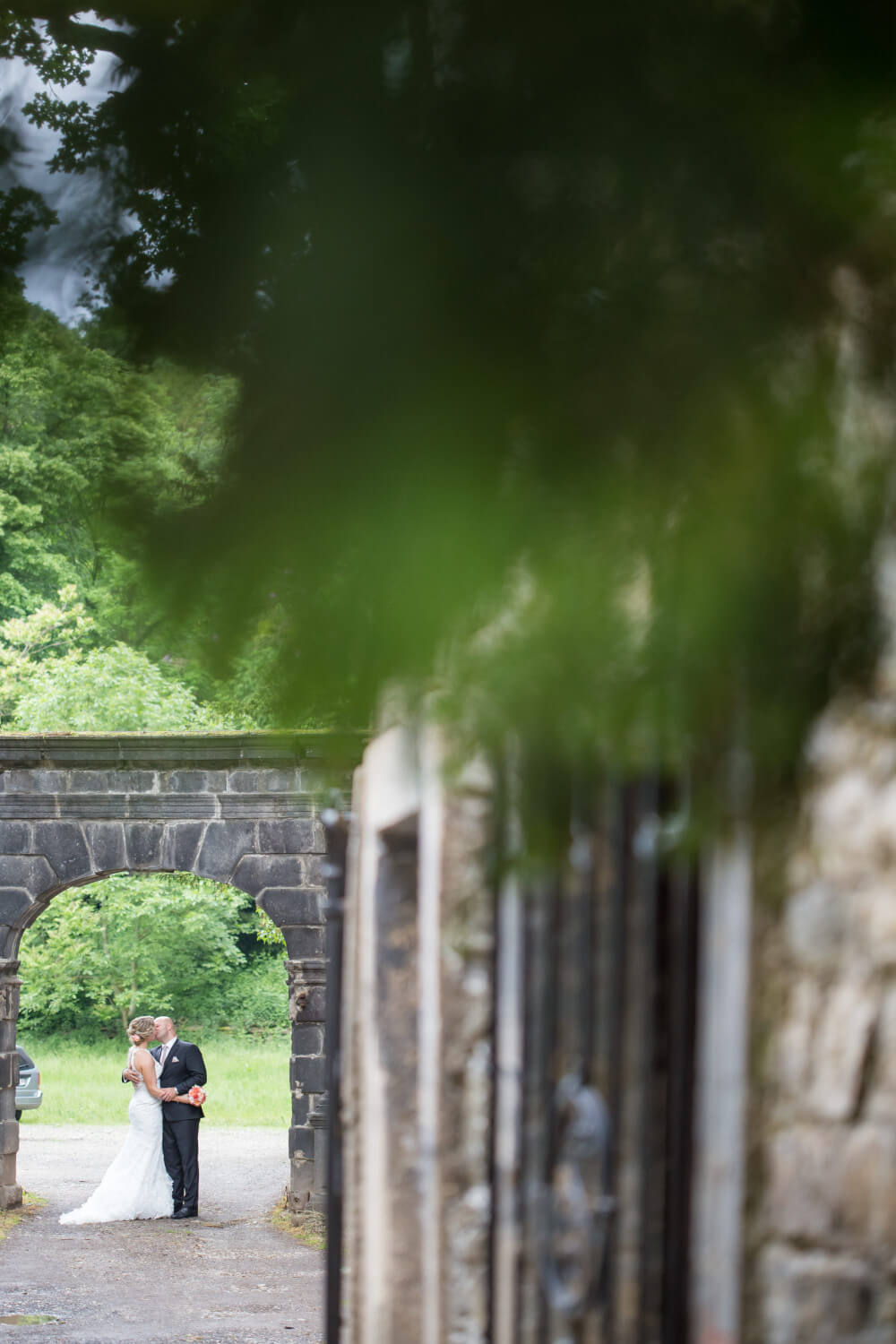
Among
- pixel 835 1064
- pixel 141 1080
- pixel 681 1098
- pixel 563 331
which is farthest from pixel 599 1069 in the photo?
pixel 141 1080

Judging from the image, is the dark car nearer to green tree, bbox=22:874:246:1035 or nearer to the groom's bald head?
green tree, bbox=22:874:246:1035

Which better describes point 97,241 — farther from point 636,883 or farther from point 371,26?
point 636,883

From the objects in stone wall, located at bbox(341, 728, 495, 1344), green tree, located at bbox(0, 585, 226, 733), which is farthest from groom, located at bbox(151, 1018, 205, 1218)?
green tree, located at bbox(0, 585, 226, 733)

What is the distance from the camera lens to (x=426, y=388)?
165cm

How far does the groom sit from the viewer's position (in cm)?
1064

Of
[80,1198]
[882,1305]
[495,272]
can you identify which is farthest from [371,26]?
[80,1198]

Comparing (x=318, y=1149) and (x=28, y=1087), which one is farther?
(x=28, y=1087)

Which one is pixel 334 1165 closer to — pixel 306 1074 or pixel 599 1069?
pixel 599 1069

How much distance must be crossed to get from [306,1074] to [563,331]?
9.37 m

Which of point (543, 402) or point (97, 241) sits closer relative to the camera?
point (543, 402)

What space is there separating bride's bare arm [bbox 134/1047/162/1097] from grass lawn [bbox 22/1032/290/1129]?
718 centimetres

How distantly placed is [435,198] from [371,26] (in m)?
0.23

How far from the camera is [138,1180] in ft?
34.9

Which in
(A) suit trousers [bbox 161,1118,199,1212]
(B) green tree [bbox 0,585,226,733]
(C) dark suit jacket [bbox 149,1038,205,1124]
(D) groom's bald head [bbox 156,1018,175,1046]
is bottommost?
(A) suit trousers [bbox 161,1118,199,1212]
